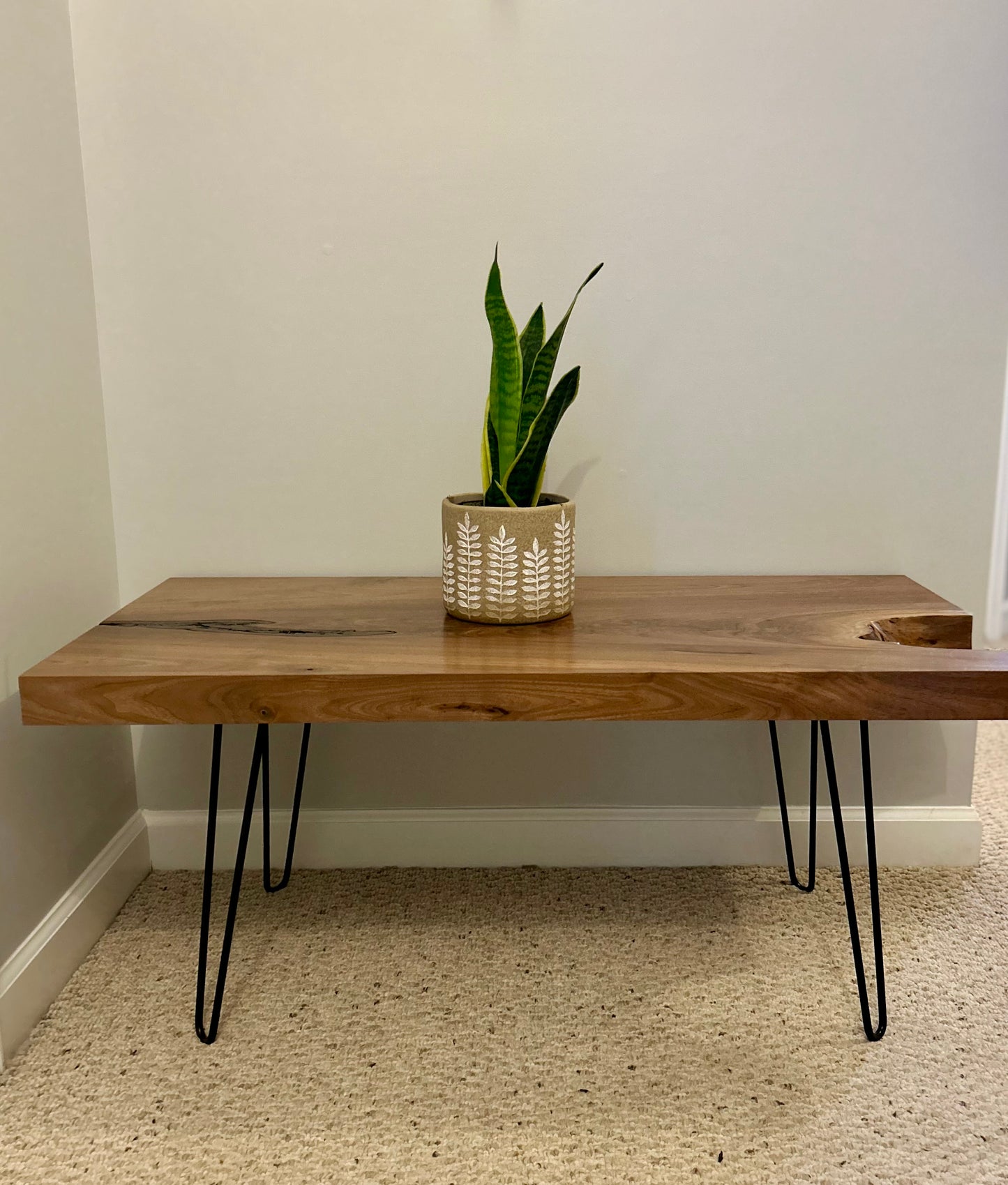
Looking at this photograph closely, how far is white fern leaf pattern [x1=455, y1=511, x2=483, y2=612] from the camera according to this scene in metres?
1.28

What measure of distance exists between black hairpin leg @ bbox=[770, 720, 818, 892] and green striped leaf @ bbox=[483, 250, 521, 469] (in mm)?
697

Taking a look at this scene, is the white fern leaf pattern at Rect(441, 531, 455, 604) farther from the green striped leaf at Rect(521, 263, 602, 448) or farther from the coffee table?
the green striped leaf at Rect(521, 263, 602, 448)

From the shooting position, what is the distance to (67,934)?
1415 mm

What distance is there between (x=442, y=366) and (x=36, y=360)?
0.60m

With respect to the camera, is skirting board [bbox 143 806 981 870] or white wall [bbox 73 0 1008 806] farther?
skirting board [bbox 143 806 981 870]

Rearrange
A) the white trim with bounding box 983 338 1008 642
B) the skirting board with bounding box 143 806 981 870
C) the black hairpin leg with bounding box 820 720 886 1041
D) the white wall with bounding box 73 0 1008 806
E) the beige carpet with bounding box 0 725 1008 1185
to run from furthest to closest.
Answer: the white trim with bounding box 983 338 1008 642
the skirting board with bounding box 143 806 981 870
the white wall with bounding box 73 0 1008 806
the black hairpin leg with bounding box 820 720 886 1041
the beige carpet with bounding box 0 725 1008 1185

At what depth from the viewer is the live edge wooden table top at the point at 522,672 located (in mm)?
1088

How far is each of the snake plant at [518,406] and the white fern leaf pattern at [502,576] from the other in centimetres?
8

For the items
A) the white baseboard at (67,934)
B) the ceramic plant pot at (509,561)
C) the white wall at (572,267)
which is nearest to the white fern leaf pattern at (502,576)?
the ceramic plant pot at (509,561)

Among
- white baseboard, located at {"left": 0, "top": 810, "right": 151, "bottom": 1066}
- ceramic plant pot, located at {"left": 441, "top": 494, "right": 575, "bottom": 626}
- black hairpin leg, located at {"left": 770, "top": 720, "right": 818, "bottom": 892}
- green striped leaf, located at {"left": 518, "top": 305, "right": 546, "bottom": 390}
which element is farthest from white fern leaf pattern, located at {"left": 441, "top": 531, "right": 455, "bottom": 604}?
white baseboard, located at {"left": 0, "top": 810, "right": 151, "bottom": 1066}

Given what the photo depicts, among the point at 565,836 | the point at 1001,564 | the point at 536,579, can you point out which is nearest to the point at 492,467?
the point at 536,579

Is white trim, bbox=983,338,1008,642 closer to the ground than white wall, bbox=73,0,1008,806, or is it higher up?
closer to the ground

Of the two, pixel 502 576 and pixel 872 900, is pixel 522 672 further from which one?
pixel 872 900

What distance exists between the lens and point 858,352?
1.56 meters
